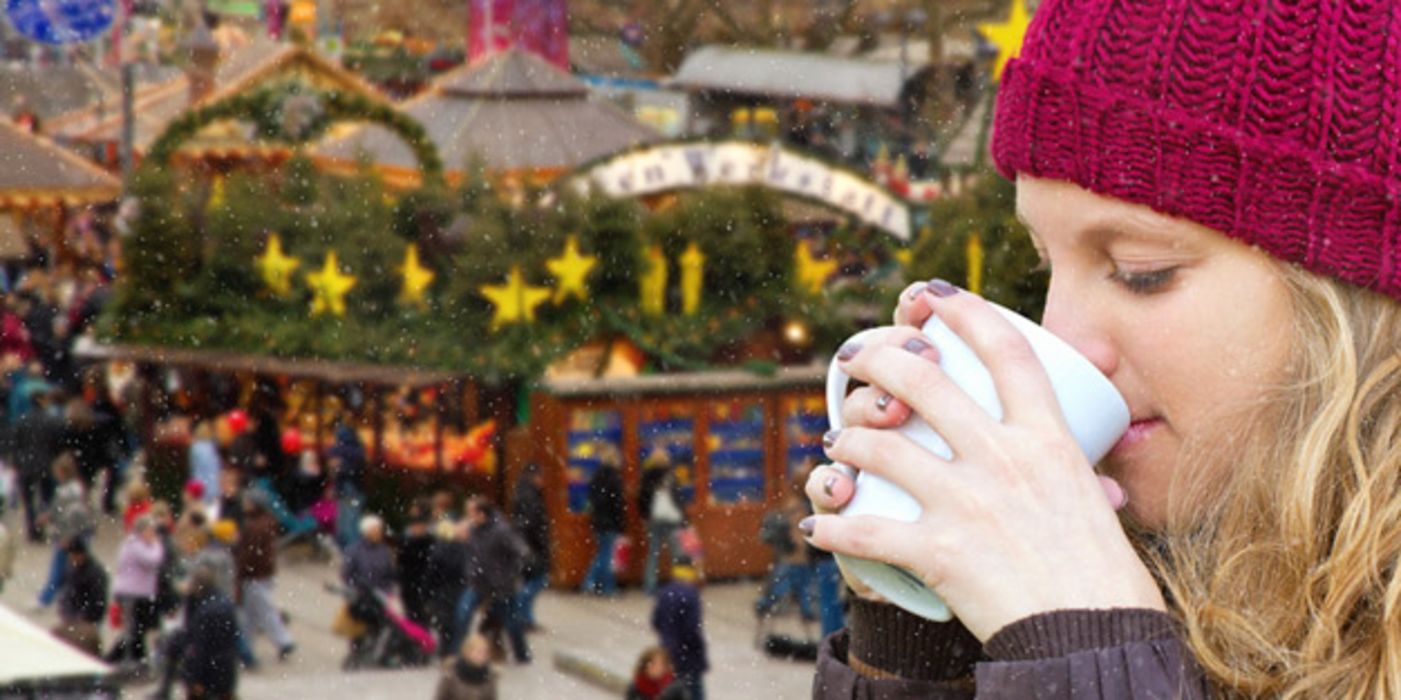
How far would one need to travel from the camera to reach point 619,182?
47.6 feet

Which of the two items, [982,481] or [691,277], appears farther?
[691,277]

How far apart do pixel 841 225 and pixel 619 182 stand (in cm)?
173

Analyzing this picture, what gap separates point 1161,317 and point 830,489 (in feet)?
0.59

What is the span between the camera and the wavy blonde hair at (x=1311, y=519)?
100cm

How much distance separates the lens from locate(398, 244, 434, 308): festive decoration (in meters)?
13.8

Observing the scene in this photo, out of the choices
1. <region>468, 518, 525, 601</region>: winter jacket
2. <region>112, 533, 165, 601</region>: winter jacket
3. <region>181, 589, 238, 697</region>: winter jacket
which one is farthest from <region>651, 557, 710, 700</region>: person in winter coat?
<region>112, 533, 165, 601</region>: winter jacket

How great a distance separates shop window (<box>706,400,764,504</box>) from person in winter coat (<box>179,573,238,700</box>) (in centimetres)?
457

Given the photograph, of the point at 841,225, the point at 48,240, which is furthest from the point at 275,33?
the point at 841,225

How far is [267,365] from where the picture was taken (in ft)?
48.0

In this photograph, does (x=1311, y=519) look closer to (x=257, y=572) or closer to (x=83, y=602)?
(x=83, y=602)

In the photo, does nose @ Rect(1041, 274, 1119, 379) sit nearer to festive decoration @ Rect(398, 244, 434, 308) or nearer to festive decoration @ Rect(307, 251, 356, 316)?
festive decoration @ Rect(398, 244, 434, 308)

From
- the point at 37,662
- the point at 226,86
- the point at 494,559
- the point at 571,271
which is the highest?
the point at 37,662

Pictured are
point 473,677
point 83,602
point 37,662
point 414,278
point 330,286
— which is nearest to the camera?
point 37,662

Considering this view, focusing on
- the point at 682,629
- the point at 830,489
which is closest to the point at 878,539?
the point at 830,489
